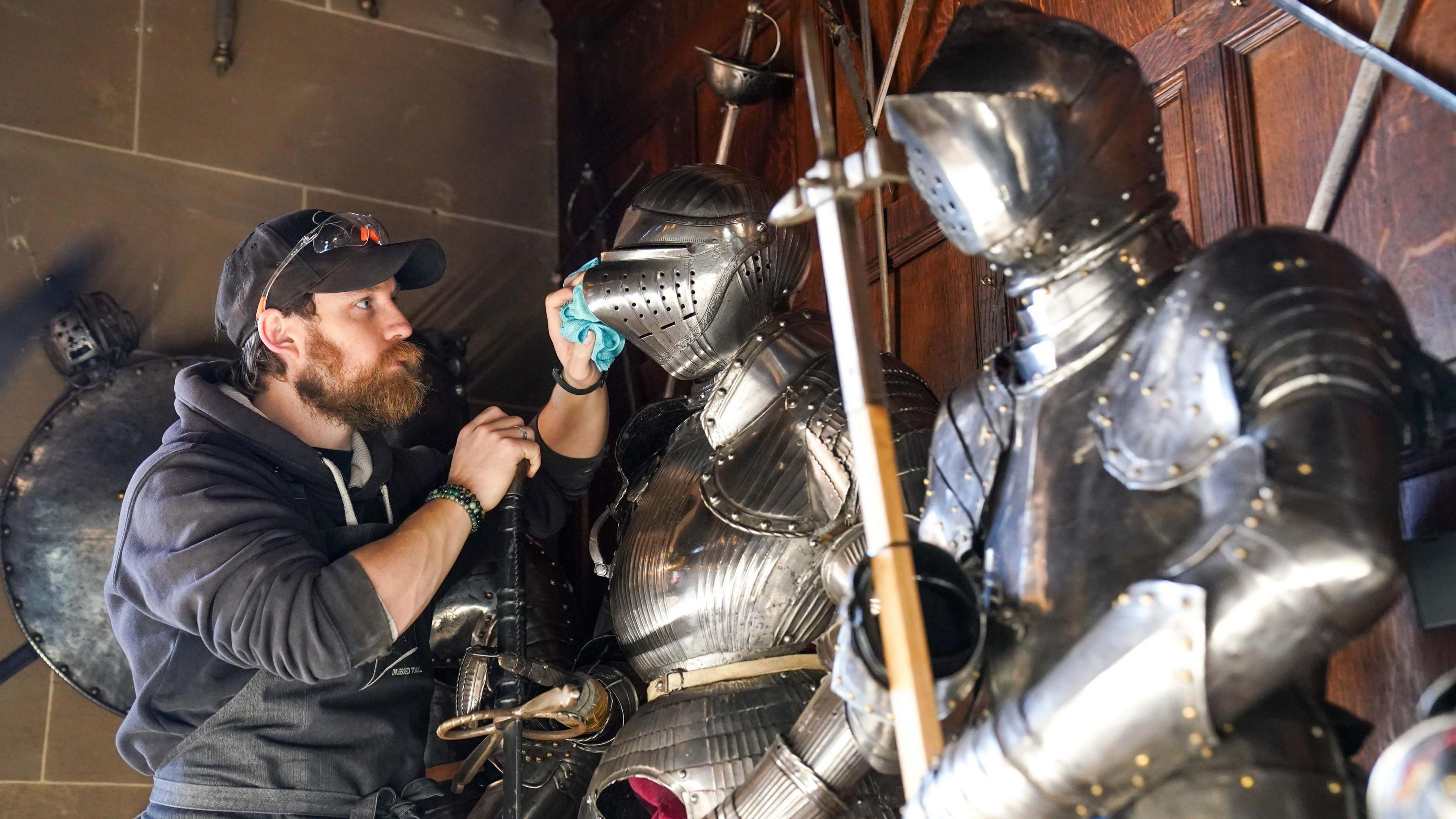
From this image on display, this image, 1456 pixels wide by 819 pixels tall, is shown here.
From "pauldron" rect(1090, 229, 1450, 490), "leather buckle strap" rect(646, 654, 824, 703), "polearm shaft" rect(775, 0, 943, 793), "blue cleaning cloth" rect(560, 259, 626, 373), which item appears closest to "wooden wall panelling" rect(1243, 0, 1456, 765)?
"pauldron" rect(1090, 229, 1450, 490)

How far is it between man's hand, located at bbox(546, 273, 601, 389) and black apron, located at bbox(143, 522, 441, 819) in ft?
1.68

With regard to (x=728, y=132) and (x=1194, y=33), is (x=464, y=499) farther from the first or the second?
(x=1194, y=33)

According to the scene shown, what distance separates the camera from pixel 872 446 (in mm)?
1430

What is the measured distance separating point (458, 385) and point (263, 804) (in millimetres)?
1306

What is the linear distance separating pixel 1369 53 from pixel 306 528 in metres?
1.74

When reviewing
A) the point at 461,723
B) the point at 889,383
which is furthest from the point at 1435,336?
the point at 461,723

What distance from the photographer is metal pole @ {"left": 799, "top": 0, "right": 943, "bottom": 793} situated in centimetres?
137

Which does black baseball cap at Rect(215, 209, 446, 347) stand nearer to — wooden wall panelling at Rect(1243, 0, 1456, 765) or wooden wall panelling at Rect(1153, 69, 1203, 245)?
wooden wall panelling at Rect(1153, 69, 1203, 245)

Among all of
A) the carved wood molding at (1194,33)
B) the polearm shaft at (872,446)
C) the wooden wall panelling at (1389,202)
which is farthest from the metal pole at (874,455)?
the carved wood molding at (1194,33)

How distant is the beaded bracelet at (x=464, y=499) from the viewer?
2.55m

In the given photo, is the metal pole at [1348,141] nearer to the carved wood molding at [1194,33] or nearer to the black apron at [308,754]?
the carved wood molding at [1194,33]

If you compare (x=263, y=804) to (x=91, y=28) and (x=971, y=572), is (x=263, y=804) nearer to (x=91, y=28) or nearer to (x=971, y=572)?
(x=971, y=572)

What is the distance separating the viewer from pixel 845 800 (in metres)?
1.94

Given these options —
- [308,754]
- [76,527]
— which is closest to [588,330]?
[308,754]
